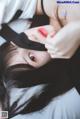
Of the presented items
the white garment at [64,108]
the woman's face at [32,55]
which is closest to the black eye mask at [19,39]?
the woman's face at [32,55]

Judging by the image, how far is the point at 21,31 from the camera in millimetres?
927

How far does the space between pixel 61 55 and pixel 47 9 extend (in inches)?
6.4

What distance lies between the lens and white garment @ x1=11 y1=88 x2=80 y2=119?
0.86 m

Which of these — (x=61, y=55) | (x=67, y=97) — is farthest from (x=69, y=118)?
(x=61, y=55)

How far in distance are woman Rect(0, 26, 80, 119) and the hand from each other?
0.8 inches

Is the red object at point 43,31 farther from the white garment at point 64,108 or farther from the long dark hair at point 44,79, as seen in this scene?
the white garment at point 64,108

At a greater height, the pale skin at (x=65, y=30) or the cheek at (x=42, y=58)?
the pale skin at (x=65, y=30)

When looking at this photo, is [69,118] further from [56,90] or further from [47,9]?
[47,9]

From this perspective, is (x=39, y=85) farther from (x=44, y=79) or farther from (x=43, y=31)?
(x=43, y=31)

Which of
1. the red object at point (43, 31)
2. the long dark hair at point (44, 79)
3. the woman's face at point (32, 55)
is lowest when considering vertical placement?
the long dark hair at point (44, 79)

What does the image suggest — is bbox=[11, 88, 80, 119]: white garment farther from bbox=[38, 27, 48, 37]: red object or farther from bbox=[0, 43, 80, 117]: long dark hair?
bbox=[38, 27, 48, 37]: red object

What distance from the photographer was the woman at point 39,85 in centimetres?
87

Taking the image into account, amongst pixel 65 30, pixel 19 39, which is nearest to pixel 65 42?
pixel 65 30

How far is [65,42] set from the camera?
87 centimetres
